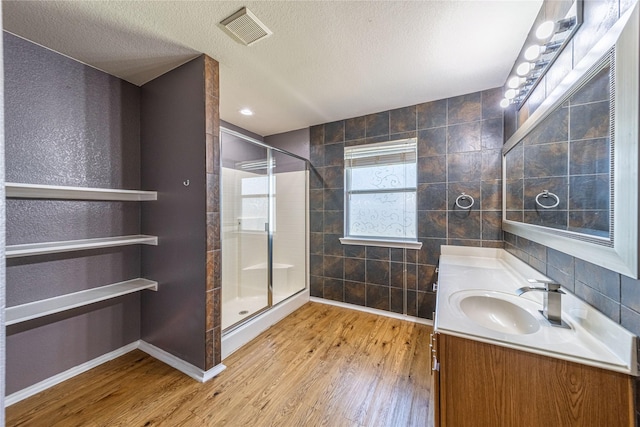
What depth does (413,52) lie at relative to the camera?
173 cm

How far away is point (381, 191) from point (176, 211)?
6.98ft

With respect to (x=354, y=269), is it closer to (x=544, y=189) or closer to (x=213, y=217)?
A: (x=213, y=217)

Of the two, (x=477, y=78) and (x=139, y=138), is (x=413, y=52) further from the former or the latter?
(x=139, y=138)

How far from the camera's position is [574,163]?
110cm

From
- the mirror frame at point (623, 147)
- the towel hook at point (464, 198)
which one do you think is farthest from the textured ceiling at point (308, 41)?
the towel hook at point (464, 198)

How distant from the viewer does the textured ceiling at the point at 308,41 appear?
1.35m

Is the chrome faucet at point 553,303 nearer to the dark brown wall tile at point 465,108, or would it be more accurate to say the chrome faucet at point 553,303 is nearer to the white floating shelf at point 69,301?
the dark brown wall tile at point 465,108

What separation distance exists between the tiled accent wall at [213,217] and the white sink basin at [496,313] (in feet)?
Answer: 5.44

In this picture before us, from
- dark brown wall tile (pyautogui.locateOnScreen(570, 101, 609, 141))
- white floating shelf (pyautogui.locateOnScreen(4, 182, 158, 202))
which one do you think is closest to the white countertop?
dark brown wall tile (pyautogui.locateOnScreen(570, 101, 609, 141))

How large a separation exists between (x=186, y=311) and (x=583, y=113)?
261cm

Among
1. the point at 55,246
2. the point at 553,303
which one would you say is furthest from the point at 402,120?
the point at 55,246

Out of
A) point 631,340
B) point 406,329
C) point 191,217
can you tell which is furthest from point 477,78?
point 191,217

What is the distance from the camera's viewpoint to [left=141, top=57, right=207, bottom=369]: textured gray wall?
177 cm

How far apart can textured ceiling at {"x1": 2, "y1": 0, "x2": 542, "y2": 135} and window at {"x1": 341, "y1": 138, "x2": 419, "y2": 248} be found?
0.68 metres
